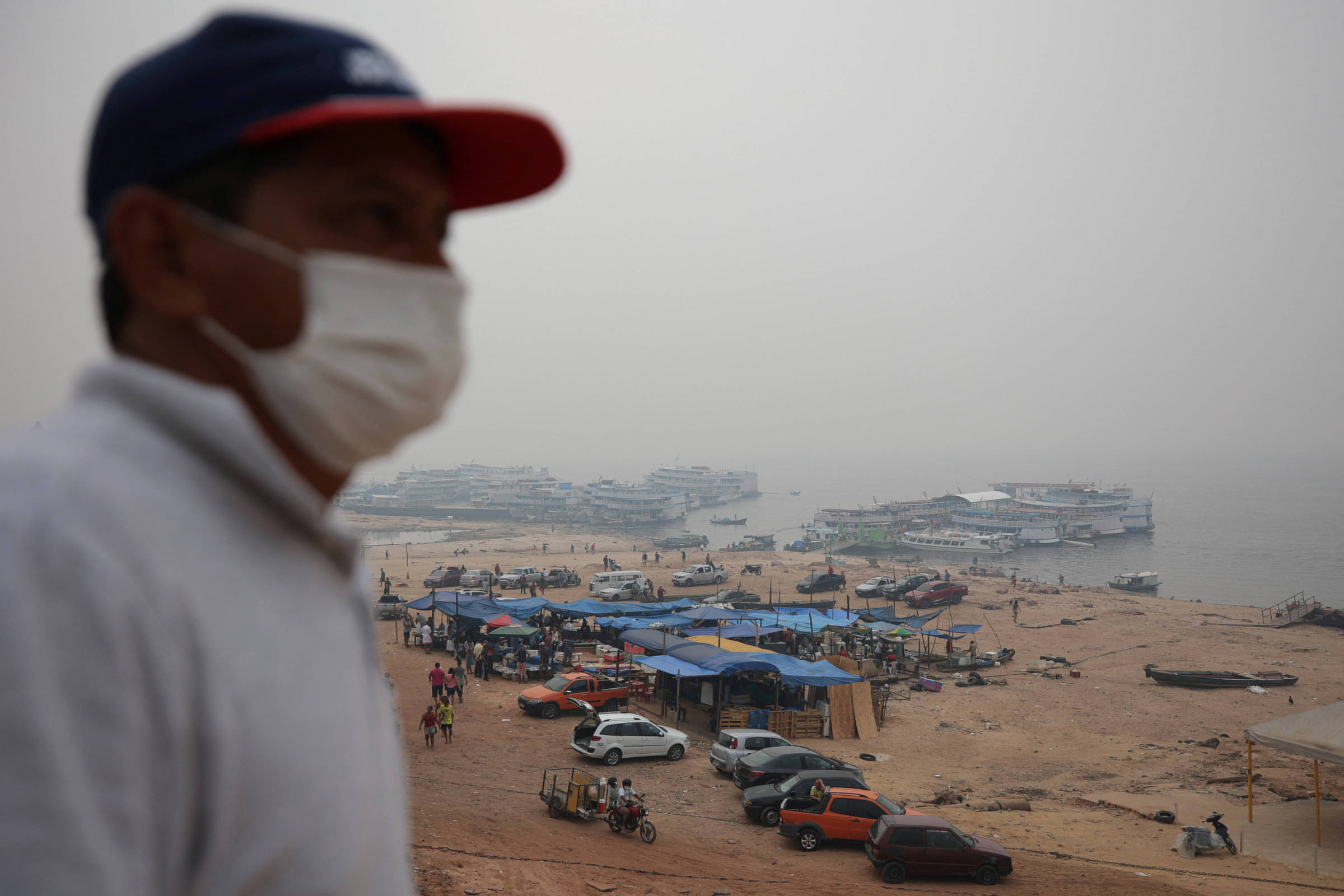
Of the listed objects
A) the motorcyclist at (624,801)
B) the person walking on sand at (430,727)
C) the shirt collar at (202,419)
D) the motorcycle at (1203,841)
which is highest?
the shirt collar at (202,419)

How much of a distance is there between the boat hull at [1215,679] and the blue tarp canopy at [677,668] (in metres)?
19.8

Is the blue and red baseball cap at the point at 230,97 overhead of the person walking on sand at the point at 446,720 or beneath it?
overhead

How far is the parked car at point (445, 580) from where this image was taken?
4591 cm

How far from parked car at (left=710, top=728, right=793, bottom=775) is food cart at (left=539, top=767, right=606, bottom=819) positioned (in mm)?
3380

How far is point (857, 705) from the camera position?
73.2 ft

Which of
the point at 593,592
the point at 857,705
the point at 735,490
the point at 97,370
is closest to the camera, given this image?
the point at 97,370

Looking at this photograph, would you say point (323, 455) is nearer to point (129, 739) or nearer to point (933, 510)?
point (129, 739)

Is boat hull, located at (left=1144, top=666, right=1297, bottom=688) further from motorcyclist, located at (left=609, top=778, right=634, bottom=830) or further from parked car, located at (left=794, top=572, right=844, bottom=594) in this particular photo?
motorcyclist, located at (left=609, top=778, right=634, bottom=830)

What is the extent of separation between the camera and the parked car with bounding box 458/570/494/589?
45.8 metres

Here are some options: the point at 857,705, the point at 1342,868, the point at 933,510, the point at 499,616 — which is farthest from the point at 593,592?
the point at 933,510

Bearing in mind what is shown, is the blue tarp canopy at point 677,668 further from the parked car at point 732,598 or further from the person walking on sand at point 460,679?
the parked car at point 732,598

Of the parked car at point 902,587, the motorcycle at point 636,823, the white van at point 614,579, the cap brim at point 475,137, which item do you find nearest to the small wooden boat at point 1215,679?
the parked car at point 902,587

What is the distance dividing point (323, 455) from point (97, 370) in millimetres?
259

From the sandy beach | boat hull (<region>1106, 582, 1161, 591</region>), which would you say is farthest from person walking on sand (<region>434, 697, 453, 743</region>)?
boat hull (<region>1106, 582, 1161, 591</region>)
